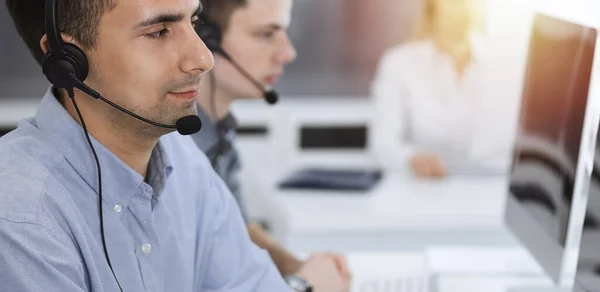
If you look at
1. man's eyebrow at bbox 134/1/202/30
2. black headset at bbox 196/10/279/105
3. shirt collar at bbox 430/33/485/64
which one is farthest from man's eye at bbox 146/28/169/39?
shirt collar at bbox 430/33/485/64

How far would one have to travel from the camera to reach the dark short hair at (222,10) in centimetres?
166

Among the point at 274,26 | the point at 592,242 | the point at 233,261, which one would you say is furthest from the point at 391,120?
the point at 592,242

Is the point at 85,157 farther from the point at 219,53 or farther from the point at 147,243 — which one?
the point at 219,53

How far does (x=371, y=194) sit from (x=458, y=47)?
0.81m

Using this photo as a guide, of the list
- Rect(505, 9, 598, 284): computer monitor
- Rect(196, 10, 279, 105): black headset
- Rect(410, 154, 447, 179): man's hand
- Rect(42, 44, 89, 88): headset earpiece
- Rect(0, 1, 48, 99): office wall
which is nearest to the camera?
Rect(42, 44, 89, 88): headset earpiece

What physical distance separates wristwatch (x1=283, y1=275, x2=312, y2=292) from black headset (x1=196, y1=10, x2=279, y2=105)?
0.47 metres

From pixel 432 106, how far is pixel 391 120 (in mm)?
175

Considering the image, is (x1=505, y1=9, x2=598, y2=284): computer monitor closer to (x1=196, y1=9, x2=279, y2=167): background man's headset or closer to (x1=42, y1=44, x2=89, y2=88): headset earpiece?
(x1=196, y1=9, x2=279, y2=167): background man's headset

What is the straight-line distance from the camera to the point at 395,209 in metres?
1.95

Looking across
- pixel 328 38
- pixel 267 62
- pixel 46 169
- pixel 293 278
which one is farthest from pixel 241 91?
pixel 328 38

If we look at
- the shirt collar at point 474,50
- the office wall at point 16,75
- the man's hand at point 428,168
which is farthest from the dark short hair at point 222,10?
the office wall at point 16,75

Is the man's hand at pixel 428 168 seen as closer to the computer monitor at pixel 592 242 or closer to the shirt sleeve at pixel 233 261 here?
the shirt sleeve at pixel 233 261

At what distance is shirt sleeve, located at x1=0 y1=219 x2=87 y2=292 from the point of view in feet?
2.61

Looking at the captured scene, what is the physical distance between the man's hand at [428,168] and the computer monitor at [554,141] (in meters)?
0.78
